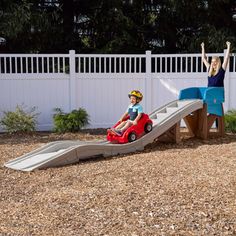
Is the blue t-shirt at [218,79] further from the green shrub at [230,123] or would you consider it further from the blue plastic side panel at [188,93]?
the green shrub at [230,123]

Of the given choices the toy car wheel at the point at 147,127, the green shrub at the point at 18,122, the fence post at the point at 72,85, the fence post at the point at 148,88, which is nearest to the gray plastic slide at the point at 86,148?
the toy car wheel at the point at 147,127

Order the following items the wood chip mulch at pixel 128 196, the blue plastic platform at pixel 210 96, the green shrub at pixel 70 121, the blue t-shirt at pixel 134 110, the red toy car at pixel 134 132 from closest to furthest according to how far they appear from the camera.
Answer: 1. the wood chip mulch at pixel 128 196
2. the red toy car at pixel 134 132
3. the blue t-shirt at pixel 134 110
4. the blue plastic platform at pixel 210 96
5. the green shrub at pixel 70 121

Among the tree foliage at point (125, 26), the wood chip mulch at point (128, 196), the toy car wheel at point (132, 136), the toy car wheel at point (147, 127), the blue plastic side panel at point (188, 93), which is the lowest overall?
the wood chip mulch at point (128, 196)

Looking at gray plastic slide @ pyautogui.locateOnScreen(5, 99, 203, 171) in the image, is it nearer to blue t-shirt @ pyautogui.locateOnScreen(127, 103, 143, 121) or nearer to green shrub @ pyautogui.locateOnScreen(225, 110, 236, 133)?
blue t-shirt @ pyautogui.locateOnScreen(127, 103, 143, 121)

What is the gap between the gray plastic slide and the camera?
262 inches

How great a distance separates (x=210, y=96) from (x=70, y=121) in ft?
10.7

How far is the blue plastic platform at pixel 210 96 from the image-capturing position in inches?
344

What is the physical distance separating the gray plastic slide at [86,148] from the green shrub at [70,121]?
2.31 metres

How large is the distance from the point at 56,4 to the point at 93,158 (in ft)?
27.7

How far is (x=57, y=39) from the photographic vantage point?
1388 cm

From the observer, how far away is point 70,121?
10.2m

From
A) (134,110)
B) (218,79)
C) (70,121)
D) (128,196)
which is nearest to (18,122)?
(70,121)

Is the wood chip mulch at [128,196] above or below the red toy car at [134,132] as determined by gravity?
below

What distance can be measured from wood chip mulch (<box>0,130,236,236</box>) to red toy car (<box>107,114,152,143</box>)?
1.14 feet
